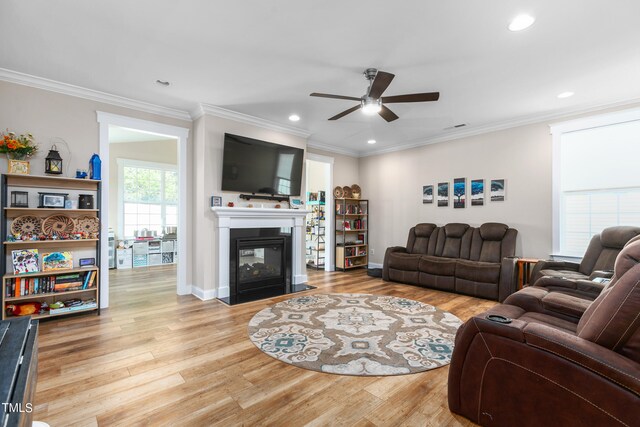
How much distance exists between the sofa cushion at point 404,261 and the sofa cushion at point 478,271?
2.34 ft

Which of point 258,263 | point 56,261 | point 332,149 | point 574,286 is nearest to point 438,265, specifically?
point 574,286

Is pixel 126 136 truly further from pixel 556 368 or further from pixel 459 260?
pixel 556 368

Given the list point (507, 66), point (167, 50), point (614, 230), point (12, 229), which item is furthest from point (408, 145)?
point (12, 229)

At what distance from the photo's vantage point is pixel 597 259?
3.59 metres

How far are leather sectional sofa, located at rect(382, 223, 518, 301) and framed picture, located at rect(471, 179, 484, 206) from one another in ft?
1.54

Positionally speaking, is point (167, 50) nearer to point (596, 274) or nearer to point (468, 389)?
point (468, 389)

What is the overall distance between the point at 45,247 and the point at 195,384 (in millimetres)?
2808

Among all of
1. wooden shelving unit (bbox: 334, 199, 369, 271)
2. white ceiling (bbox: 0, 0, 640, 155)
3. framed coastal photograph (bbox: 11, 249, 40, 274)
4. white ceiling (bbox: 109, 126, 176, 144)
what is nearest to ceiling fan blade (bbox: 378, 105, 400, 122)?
white ceiling (bbox: 0, 0, 640, 155)

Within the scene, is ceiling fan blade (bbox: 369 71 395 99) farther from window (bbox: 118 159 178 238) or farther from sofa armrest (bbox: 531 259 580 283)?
window (bbox: 118 159 178 238)

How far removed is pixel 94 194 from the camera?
3.83m

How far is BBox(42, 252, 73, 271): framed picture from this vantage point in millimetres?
3412

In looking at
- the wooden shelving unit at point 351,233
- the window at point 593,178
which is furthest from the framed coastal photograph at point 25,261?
the window at point 593,178

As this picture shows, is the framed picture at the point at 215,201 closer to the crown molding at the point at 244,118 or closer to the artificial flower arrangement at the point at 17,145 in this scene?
the crown molding at the point at 244,118

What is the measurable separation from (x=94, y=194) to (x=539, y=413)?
15.7 feet
